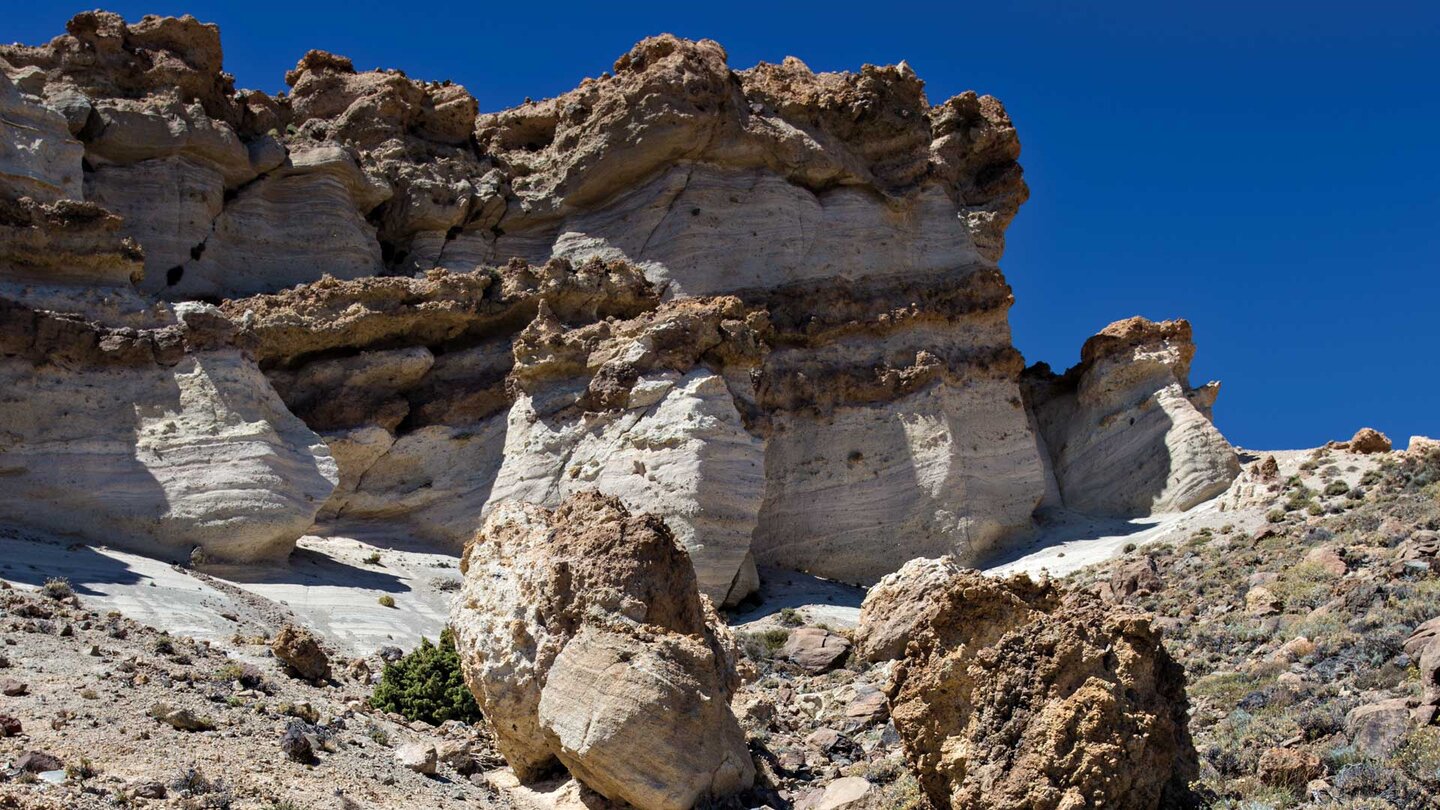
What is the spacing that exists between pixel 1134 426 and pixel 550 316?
1479cm

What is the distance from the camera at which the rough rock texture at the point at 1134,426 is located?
3456 cm

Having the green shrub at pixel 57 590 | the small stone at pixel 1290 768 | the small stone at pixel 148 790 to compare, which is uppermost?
the green shrub at pixel 57 590

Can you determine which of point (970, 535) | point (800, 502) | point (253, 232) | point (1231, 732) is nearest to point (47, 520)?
point (253, 232)

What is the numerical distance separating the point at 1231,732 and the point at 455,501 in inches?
909

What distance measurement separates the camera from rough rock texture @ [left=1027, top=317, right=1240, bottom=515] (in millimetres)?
34562

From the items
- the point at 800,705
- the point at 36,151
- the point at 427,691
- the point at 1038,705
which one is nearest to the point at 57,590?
the point at 427,691

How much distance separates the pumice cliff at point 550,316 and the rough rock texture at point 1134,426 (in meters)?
0.09

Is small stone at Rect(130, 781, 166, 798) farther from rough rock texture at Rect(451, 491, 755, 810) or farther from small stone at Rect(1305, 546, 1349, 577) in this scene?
small stone at Rect(1305, 546, 1349, 577)

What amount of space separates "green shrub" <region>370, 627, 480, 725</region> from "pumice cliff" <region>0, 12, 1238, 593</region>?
9.50m

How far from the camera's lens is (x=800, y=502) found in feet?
A: 111

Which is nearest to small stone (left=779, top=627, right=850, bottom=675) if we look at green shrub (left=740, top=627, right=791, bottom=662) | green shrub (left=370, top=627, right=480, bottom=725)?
green shrub (left=740, top=627, right=791, bottom=662)

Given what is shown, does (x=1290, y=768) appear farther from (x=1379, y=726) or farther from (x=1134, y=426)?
(x=1134, y=426)

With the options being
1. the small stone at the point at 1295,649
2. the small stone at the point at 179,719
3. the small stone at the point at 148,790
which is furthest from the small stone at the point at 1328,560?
the small stone at the point at 148,790

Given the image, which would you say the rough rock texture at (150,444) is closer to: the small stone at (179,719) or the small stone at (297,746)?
the small stone at (179,719)
